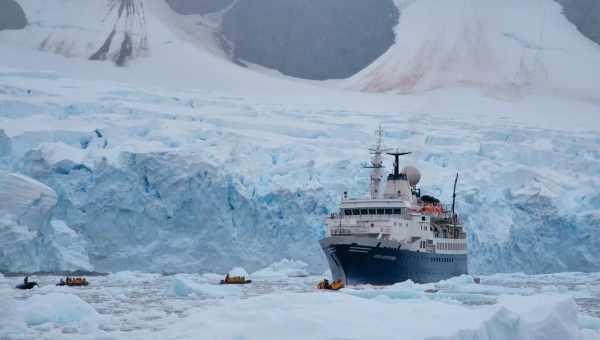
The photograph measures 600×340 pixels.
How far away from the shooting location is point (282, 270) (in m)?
34.5

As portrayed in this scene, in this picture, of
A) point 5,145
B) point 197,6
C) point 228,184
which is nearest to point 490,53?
point 197,6

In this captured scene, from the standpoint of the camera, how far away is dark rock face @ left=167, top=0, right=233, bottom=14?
71.8 meters

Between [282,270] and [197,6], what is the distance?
141 ft

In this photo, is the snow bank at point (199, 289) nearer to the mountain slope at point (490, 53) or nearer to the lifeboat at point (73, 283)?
the lifeboat at point (73, 283)

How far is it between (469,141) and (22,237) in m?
27.1

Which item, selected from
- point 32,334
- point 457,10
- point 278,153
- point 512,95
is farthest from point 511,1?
point 32,334

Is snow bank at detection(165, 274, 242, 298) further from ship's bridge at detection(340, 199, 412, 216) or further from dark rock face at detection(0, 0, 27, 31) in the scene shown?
dark rock face at detection(0, 0, 27, 31)

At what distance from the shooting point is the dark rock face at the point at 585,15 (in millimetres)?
74312

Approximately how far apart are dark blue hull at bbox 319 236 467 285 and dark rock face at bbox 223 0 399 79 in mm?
43867

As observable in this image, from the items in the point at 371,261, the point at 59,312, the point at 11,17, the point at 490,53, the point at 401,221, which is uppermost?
the point at 490,53

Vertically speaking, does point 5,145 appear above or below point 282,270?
above

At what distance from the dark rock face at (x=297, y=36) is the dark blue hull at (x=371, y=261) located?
43.9 meters

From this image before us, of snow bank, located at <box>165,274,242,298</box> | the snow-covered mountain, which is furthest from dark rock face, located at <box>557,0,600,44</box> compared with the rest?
snow bank, located at <box>165,274,242,298</box>

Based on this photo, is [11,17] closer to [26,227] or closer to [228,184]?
[228,184]
